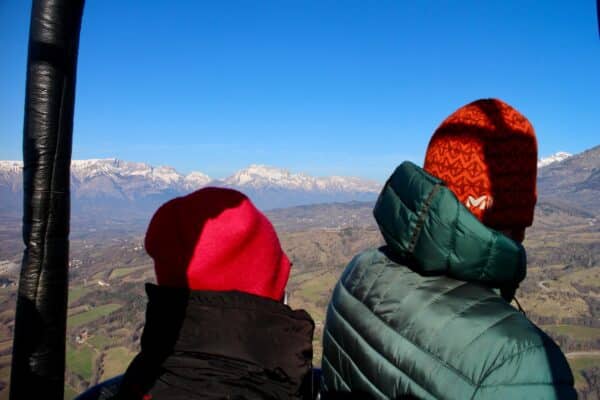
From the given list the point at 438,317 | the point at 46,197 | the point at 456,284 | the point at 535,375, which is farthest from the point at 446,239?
the point at 46,197

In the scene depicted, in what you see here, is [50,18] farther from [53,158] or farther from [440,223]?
[440,223]

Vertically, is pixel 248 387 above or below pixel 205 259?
below

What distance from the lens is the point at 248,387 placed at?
6.04ft

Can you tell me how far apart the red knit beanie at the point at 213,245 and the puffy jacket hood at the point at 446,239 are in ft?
2.38

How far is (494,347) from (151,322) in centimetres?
156

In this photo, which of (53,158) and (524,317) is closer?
(524,317)

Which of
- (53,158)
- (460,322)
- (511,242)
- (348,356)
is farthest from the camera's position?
(348,356)

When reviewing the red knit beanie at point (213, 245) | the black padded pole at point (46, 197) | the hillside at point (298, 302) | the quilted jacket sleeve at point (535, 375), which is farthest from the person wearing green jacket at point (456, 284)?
the hillside at point (298, 302)

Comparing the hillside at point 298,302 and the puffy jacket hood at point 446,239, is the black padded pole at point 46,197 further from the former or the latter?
the hillside at point 298,302

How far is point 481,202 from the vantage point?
219cm

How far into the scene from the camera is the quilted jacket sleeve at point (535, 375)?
1.55m

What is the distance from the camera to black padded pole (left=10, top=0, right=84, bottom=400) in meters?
2.04

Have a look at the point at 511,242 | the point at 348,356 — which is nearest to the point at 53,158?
the point at 348,356

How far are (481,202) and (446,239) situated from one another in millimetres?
389
